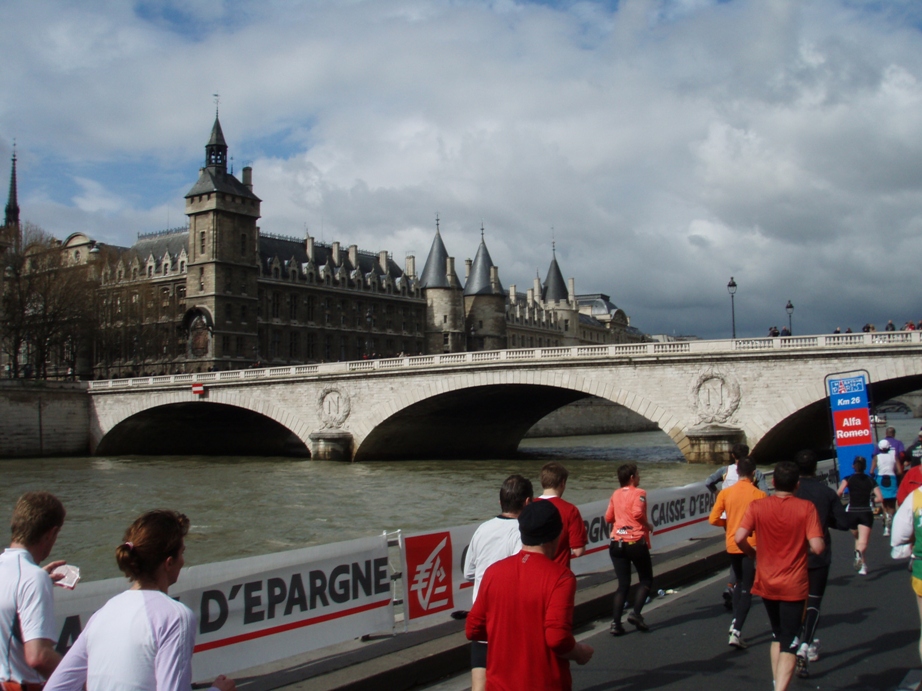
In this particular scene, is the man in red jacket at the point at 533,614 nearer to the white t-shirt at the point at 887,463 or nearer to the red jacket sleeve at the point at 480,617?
the red jacket sleeve at the point at 480,617

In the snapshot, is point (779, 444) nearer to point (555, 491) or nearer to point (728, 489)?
point (728, 489)

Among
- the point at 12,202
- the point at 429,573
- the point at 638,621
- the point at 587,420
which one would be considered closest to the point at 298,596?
the point at 429,573

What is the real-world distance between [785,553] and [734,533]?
136 cm

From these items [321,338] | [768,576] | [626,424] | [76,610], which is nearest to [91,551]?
[76,610]

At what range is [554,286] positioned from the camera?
380 feet

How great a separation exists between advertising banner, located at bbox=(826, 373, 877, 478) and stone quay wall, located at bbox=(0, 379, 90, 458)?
43.0 meters

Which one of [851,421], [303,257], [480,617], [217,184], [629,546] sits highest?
[217,184]

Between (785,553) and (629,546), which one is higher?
(785,553)

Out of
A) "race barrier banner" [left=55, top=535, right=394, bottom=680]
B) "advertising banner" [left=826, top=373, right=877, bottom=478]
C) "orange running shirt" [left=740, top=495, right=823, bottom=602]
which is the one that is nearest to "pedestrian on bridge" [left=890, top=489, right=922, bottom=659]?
"orange running shirt" [left=740, top=495, right=823, bottom=602]

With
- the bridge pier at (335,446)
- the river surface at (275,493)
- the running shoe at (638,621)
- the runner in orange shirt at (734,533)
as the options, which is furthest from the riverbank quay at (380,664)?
the bridge pier at (335,446)

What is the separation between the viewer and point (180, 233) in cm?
7350

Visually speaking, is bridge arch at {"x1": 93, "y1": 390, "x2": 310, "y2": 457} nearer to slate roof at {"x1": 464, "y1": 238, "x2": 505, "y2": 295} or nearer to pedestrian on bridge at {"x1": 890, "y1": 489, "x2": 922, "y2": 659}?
slate roof at {"x1": 464, "y1": 238, "x2": 505, "y2": 295}

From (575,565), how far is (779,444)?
2622 centimetres

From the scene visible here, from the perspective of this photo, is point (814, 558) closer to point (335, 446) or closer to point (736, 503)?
point (736, 503)
